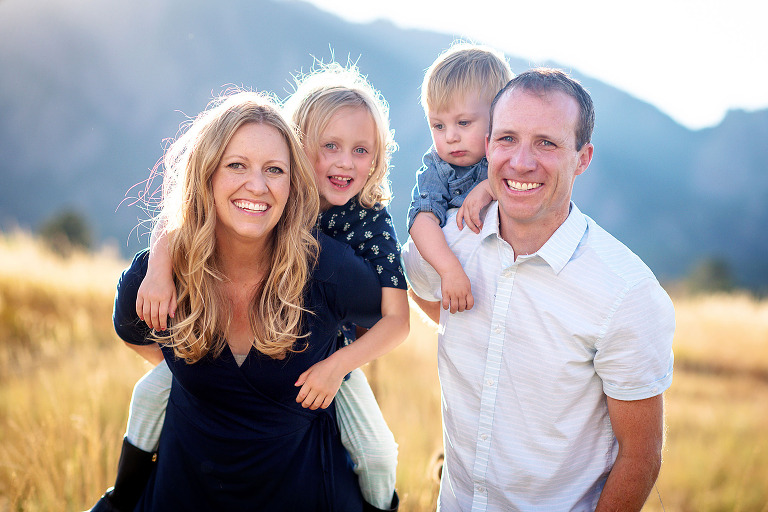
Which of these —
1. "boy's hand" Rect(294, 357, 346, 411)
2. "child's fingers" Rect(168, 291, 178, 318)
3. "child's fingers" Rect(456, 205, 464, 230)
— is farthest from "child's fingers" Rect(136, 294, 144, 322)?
"child's fingers" Rect(456, 205, 464, 230)

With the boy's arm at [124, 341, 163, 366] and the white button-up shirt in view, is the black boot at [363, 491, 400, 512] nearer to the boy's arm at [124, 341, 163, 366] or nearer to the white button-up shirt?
the white button-up shirt

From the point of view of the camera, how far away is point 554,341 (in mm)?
2422

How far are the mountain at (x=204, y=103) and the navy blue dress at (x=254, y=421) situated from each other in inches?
3343

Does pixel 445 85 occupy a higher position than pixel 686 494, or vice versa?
pixel 445 85

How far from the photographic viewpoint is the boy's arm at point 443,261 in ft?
8.49

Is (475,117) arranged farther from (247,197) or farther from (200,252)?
(200,252)

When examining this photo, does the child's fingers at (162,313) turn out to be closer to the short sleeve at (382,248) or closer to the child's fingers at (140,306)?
the child's fingers at (140,306)

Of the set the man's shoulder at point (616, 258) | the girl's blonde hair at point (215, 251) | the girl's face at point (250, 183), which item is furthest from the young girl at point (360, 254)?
the man's shoulder at point (616, 258)

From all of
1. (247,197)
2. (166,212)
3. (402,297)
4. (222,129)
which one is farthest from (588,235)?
(166,212)

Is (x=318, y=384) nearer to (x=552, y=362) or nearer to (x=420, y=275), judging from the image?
(x=420, y=275)

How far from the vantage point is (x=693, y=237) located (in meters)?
103

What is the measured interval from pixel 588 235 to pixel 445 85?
1.14 meters

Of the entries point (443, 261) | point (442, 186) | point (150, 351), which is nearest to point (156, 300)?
point (150, 351)

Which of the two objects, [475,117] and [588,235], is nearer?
[588,235]
